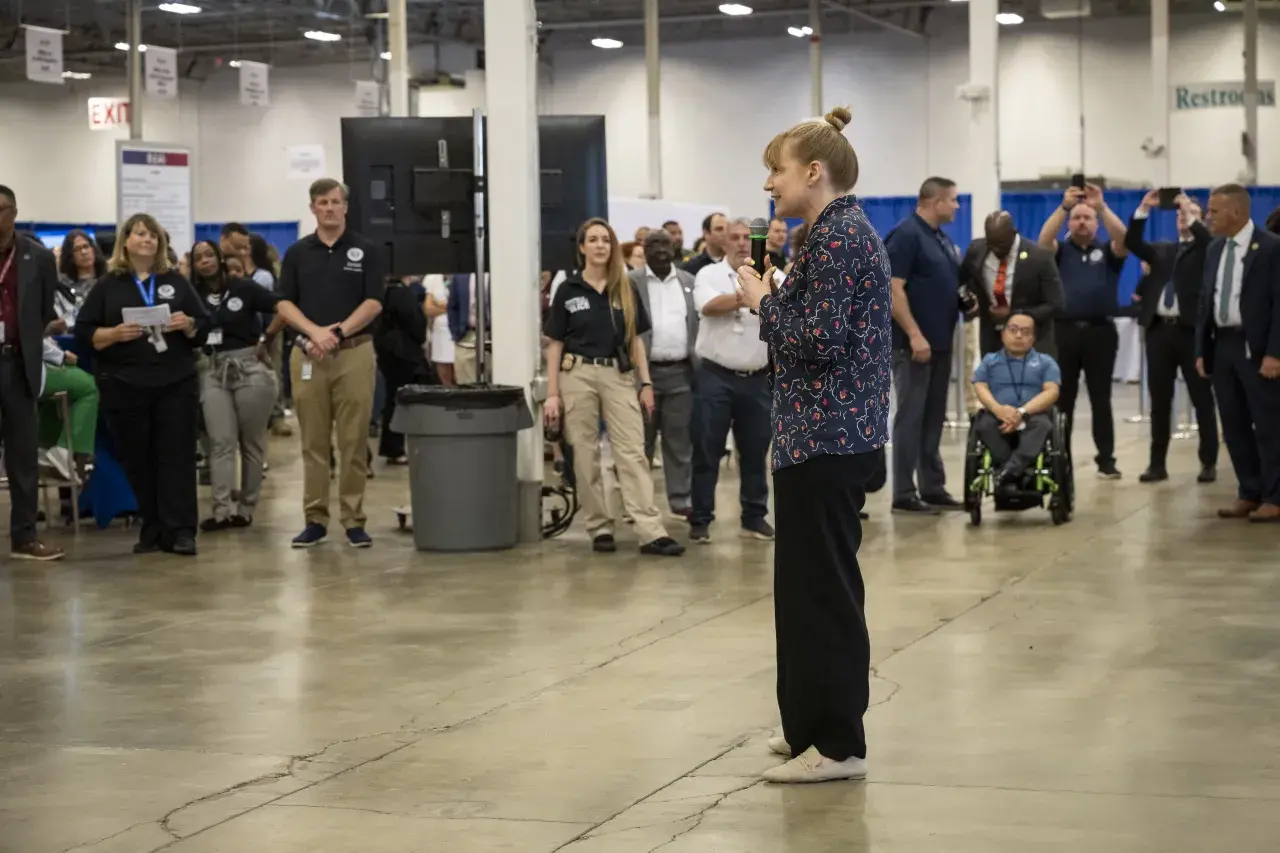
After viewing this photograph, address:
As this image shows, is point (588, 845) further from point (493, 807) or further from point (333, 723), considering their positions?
point (333, 723)

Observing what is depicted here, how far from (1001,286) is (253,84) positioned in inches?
577

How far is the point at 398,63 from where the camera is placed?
15.6m

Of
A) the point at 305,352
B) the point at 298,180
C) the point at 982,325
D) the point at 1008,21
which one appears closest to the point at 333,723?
the point at 305,352

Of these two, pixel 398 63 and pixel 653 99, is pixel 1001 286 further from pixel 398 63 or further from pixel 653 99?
pixel 653 99

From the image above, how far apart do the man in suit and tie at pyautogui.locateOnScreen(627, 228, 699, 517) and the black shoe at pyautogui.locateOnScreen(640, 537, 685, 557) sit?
0.79 meters

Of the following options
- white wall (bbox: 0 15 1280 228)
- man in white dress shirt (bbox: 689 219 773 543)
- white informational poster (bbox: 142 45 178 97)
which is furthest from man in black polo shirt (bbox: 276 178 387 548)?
white wall (bbox: 0 15 1280 228)

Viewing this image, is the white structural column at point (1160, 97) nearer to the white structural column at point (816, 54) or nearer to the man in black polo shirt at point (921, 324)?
the white structural column at point (816, 54)

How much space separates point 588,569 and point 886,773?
373 cm

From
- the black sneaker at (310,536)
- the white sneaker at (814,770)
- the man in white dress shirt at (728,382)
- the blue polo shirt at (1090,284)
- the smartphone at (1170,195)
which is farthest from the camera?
the blue polo shirt at (1090,284)

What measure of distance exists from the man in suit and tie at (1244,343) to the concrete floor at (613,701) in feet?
2.17

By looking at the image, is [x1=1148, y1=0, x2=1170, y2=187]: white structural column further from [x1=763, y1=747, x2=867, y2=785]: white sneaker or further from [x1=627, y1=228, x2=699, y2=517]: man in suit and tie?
[x1=763, y1=747, x2=867, y2=785]: white sneaker

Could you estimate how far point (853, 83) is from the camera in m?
24.8

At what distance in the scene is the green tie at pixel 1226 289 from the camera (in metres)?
9.08

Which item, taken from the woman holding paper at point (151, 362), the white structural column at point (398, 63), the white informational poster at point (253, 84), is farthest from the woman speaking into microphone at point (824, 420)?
the white informational poster at point (253, 84)
